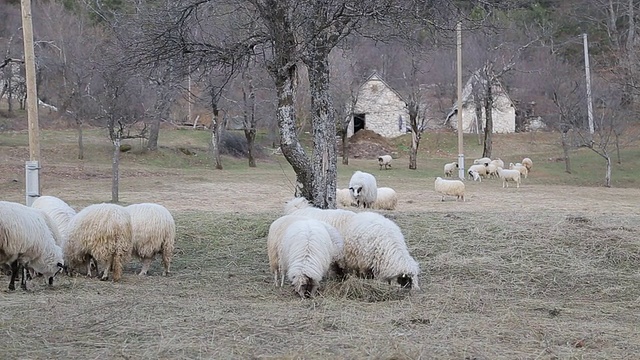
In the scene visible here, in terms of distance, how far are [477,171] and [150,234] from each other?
2825 centimetres

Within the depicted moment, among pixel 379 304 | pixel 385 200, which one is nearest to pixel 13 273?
pixel 379 304

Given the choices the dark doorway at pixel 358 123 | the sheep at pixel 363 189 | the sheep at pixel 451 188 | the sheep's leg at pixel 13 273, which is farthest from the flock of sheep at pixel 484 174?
the sheep's leg at pixel 13 273

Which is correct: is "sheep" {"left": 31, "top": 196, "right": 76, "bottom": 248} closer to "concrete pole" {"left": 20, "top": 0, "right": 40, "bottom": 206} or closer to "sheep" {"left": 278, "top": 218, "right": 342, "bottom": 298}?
"concrete pole" {"left": 20, "top": 0, "right": 40, "bottom": 206}

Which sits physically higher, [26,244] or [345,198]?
[26,244]

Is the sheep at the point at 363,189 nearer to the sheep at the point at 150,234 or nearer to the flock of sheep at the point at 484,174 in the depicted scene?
the flock of sheep at the point at 484,174

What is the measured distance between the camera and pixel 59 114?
47438mm

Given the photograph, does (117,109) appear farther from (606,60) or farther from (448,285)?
(606,60)

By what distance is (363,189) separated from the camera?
19938 mm

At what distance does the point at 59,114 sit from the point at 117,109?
26.8 metres

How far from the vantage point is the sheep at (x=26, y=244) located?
816 centimetres

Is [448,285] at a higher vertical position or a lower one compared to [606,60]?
lower

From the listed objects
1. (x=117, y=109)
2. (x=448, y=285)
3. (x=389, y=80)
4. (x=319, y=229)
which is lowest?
(x=448, y=285)

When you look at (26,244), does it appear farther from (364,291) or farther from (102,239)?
(364,291)

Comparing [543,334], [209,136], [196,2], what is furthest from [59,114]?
[543,334]
